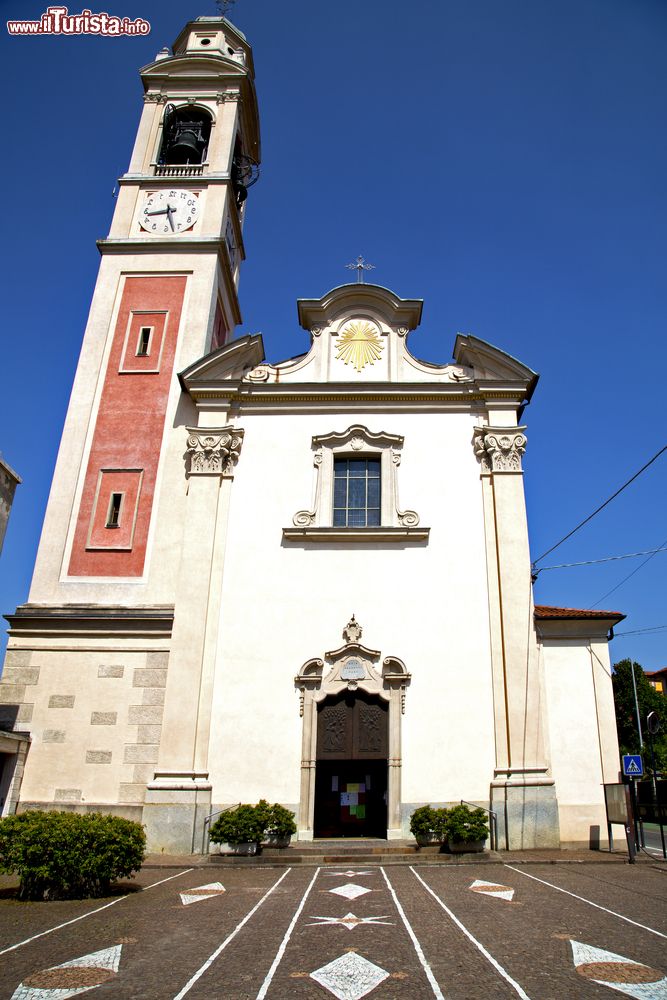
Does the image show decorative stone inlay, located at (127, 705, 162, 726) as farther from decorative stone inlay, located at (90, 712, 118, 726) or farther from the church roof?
the church roof

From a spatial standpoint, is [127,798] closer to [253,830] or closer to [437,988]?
[253,830]

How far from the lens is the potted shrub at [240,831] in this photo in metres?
13.9

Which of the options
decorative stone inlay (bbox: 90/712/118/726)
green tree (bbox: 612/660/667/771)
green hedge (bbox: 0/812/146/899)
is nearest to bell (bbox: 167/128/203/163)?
decorative stone inlay (bbox: 90/712/118/726)

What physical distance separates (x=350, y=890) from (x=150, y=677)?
7772 millimetres

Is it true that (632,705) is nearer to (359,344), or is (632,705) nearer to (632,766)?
(632,766)

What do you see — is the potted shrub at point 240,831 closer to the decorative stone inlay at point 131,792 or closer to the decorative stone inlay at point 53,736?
the decorative stone inlay at point 131,792

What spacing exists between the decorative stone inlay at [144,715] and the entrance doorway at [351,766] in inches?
142

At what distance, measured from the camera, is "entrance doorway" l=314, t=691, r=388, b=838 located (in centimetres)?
1560

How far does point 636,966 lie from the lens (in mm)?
6008

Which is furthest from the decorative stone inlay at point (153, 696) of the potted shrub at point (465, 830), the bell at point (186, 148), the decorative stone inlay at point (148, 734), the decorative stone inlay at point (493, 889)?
the bell at point (186, 148)

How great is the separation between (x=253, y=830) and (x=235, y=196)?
21040mm

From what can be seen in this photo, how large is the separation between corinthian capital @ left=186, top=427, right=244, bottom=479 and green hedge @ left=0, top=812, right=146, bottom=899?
1000 centimetres

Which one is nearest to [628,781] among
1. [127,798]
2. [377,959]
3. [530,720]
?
[530,720]

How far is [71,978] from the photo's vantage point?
226 inches
